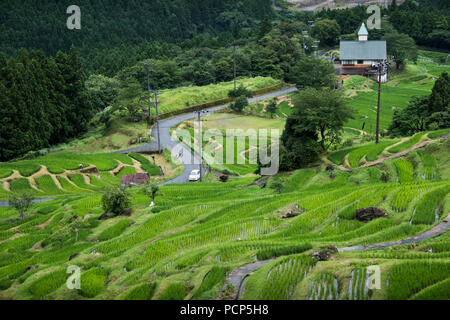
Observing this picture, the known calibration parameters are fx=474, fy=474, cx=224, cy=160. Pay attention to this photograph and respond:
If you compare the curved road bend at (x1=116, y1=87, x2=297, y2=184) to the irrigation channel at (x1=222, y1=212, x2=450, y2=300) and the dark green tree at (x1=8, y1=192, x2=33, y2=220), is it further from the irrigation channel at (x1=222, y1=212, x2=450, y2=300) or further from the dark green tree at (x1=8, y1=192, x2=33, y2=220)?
the irrigation channel at (x1=222, y1=212, x2=450, y2=300)

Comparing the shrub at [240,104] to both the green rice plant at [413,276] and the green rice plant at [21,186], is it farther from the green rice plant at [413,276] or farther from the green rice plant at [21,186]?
the green rice plant at [413,276]

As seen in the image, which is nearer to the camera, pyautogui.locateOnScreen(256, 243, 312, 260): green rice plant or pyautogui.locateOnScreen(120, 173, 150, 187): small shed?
pyautogui.locateOnScreen(256, 243, 312, 260): green rice plant

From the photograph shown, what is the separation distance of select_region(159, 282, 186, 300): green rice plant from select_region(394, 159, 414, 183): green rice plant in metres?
17.6

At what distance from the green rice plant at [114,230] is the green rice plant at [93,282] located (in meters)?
5.47

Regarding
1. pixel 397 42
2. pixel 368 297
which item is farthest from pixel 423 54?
pixel 368 297

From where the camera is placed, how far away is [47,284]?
752 inches

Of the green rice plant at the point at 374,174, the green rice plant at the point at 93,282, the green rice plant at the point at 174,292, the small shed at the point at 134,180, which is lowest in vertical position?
the small shed at the point at 134,180

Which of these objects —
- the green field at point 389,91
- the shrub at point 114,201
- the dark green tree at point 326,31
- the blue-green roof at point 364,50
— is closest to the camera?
the shrub at point 114,201

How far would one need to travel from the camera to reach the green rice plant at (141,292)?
54.6 feet

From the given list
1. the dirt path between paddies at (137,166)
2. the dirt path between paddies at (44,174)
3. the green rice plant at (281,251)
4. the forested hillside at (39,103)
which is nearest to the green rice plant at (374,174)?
the green rice plant at (281,251)

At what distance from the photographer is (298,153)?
38125 millimetres

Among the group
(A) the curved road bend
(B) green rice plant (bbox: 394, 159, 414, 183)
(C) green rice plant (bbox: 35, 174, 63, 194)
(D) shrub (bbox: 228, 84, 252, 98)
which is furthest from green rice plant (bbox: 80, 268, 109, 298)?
(D) shrub (bbox: 228, 84, 252, 98)

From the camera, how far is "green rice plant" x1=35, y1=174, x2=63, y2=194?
39938mm

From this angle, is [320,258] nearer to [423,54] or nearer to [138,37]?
[423,54]
